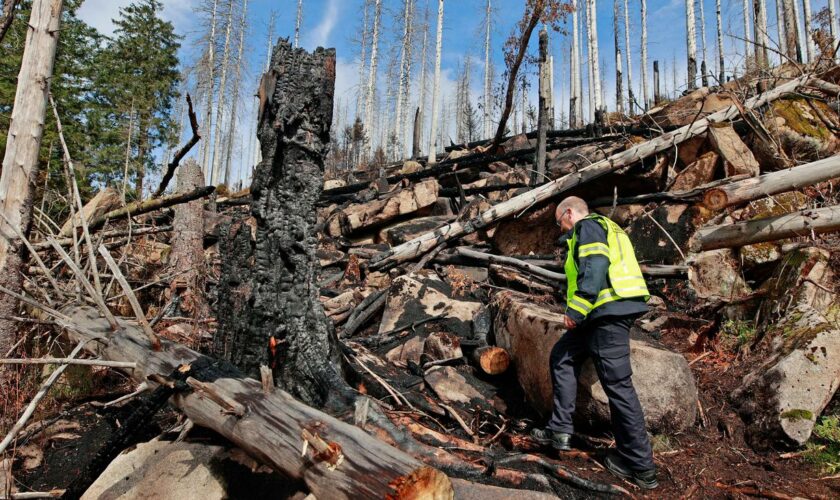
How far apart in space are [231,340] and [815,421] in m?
4.89

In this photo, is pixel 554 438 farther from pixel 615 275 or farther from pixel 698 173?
pixel 698 173

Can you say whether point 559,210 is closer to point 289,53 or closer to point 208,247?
point 289,53

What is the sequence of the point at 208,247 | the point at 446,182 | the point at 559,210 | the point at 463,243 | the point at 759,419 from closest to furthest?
the point at 759,419 < the point at 559,210 < the point at 463,243 < the point at 208,247 < the point at 446,182

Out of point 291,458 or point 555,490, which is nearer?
point 291,458

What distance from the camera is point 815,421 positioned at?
138 inches

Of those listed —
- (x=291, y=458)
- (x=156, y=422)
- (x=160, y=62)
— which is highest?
(x=160, y=62)

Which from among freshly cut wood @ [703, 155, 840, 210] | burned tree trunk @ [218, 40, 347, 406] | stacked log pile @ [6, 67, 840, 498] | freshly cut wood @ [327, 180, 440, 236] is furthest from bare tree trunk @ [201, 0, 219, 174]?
freshly cut wood @ [703, 155, 840, 210]

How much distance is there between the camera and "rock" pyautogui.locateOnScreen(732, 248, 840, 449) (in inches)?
140

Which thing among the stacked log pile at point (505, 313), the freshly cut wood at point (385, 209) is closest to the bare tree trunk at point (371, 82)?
the freshly cut wood at point (385, 209)

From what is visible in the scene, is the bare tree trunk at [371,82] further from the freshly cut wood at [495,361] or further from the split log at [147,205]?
the freshly cut wood at [495,361]

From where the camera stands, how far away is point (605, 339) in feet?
11.4

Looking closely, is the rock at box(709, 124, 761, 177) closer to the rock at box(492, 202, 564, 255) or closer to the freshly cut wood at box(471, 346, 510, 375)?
the rock at box(492, 202, 564, 255)

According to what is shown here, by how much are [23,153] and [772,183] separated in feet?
28.2

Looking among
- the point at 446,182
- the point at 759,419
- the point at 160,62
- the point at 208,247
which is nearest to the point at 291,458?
the point at 759,419
